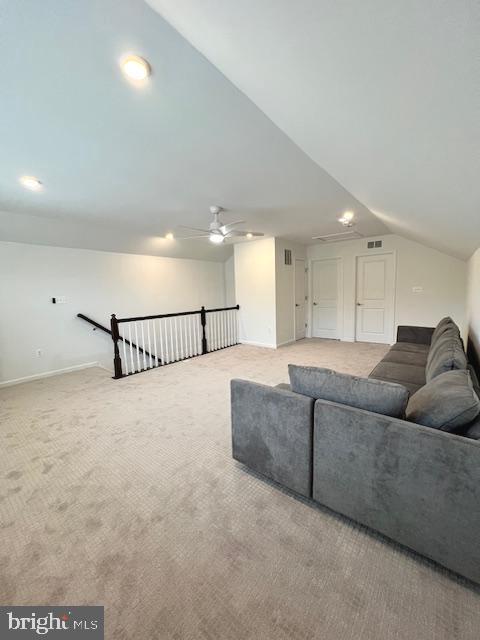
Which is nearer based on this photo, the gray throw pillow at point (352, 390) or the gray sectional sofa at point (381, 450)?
the gray sectional sofa at point (381, 450)

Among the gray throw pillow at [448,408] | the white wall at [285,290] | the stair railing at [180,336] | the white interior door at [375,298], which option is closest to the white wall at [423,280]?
the white interior door at [375,298]

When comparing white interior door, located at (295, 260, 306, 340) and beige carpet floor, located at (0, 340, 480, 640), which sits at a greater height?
white interior door, located at (295, 260, 306, 340)

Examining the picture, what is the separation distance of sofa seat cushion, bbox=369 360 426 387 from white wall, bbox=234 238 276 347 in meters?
2.93

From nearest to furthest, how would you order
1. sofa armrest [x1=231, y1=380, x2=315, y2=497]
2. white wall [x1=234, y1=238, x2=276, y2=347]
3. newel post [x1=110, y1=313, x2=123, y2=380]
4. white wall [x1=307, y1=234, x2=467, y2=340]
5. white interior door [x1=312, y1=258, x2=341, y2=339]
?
sofa armrest [x1=231, y1=380, x2=315, y2=497]
newel post [x1=110, y1=313, x2=123, y2=380]
white wall [x1=307, y1=234, x2=467, y2=340]
white wall [x1=234, y1=238, x2=276, y2=347]
white interior door [x1=312, y1=258, x2=341, y2=339]

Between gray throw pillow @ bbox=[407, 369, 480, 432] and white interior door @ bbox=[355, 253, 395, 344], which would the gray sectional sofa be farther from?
white interior door @ bbox=[355, 253, 395, 344]

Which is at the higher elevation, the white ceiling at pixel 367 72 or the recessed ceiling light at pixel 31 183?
the recessed ceiling light at pixel 31 183

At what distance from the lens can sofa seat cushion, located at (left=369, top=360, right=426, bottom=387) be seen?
2541 millimetres

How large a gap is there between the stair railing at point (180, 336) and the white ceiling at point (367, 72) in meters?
3.89

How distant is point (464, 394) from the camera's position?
1286 mm

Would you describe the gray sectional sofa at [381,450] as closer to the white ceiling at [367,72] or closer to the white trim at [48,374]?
the white ceiling at [367,72]

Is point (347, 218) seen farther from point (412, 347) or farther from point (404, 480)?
point (404, 480)

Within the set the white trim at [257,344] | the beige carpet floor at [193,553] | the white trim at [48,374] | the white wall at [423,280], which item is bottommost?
the beige carpet floor at [193,553]

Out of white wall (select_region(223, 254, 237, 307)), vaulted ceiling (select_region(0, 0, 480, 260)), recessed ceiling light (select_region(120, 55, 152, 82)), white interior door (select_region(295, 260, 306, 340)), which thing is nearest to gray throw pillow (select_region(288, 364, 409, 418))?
vaulted ceiling (select_region(0, 0, 480, 260))

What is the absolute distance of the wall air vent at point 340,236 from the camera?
518 cm
